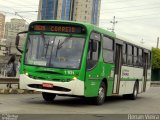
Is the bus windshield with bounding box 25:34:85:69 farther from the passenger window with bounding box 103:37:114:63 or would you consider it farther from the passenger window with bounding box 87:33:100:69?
the passenger window with bounding box 103:37:114:63

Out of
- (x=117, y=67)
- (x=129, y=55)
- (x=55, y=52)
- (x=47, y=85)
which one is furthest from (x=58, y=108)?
(x=129, y=55)

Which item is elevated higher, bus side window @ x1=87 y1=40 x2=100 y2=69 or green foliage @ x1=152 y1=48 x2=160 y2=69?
green foliage @ x1=152 y1=48 x2=160 y2=69

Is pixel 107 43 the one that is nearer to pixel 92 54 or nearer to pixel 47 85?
pixel 92 54

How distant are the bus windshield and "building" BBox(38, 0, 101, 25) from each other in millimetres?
37937

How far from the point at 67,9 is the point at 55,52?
185 feet

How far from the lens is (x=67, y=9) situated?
71.0m

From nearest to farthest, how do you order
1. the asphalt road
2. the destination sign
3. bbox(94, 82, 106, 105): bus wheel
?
the asphalt road → the destination sign → bbox(94, 82, 106, 105): bus wheel

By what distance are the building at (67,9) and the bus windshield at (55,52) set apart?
37.9m

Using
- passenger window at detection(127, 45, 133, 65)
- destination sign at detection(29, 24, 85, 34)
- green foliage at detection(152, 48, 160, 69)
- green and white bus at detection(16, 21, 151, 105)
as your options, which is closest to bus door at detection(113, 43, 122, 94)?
passenger window at detection(127, 45, 133, 65)

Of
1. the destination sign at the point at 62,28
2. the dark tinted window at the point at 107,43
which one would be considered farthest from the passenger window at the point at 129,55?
the destination sign at the point at 62,28

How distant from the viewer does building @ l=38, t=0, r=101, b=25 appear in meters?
65.3

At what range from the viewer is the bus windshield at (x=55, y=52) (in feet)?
49.2

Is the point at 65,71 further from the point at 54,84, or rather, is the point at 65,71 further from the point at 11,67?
the point at 11,67

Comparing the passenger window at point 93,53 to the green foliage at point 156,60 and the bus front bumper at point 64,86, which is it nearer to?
the bus front bumper at point 64,86
